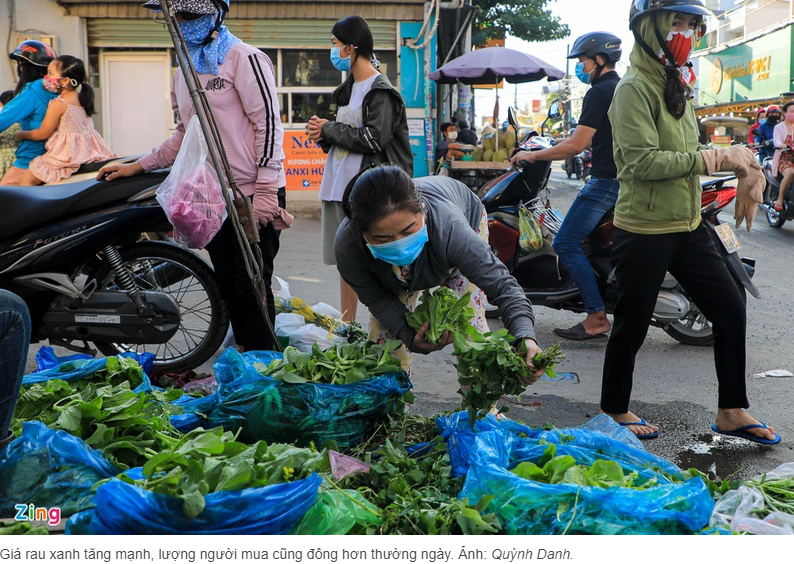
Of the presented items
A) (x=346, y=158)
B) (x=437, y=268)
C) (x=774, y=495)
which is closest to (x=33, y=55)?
(x=346, y=158)

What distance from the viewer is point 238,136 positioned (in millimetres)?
4246

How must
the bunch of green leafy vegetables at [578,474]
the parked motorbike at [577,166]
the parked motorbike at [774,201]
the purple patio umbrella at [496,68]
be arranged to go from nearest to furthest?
the bunch of green leafy vegetables at [578,474]
the parked motorbike at [774,201]
the purple patio umbrella at [496,68]
the parked motorbike at [577,166]

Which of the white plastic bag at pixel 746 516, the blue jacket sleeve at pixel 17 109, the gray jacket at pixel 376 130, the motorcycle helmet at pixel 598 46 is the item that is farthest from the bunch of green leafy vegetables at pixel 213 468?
the blue jacket sleeve at pixel 17 109

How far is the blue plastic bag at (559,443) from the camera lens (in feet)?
9.20

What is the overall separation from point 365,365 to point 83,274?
202 cm

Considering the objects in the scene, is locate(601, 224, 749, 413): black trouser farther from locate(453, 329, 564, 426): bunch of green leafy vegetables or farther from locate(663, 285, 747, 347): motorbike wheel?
locate(663, 285, 747, 347): motorbike wheel

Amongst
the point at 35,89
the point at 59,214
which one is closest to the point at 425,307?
the point at 59,214

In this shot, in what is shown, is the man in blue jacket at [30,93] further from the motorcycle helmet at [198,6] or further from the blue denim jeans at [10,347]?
the blue denim jeans at [10,347]

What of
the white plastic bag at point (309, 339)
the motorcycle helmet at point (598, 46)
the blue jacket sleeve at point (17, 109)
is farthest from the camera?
the blue jacket sleeve at point (17, 109)

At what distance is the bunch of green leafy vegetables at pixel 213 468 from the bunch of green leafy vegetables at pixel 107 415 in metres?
0.28

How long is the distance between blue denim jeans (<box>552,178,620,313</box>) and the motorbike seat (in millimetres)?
2675

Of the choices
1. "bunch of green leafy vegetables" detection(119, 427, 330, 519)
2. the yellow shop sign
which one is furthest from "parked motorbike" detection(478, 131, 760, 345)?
the yellow shop sign

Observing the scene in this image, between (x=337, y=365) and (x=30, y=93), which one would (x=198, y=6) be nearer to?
(x=337, y=365)
